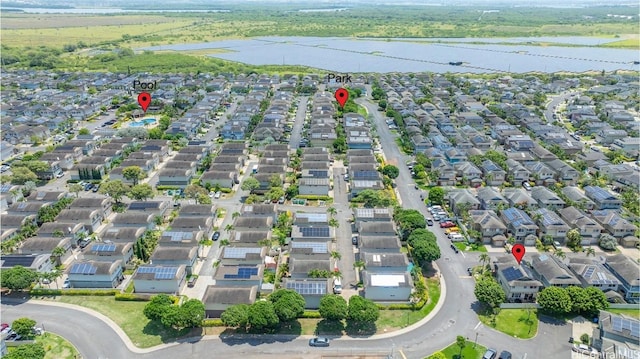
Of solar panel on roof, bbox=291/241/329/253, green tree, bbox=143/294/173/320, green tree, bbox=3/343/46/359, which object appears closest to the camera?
green tree, bbox=3/343/46/359

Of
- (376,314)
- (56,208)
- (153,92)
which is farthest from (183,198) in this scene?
(153,92)

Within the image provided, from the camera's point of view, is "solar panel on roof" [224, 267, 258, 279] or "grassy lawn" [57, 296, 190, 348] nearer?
"grassy lawn" [57, 296, 190, 348]

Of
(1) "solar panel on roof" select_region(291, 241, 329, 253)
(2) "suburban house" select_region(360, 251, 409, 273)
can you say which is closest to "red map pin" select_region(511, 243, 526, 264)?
(2) "suburban house" select_region(360, 251, 409, 273)

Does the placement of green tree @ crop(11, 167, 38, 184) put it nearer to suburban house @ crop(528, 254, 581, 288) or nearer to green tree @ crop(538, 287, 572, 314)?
suburban house @ crop(528, 254, 581, 288)

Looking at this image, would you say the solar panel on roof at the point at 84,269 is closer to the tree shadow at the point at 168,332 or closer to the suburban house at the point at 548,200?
the tree shadow at the point at 168,332

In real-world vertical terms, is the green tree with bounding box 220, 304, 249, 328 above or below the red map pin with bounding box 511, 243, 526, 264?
above

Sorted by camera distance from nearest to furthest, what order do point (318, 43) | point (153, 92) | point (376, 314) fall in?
point (376, 314)
point (153, 92)
point (318, 43)

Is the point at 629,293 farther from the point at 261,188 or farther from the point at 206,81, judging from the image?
the point at 206,81
